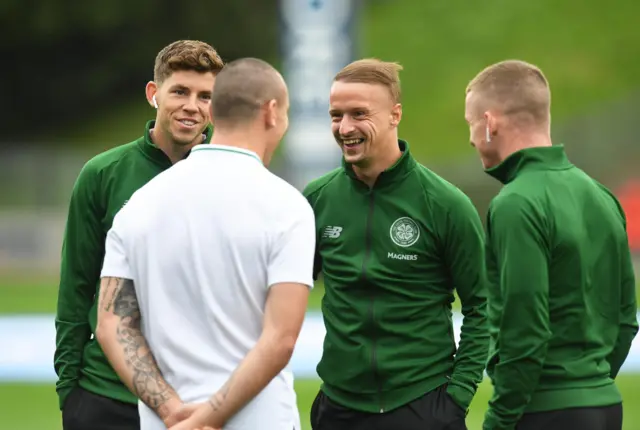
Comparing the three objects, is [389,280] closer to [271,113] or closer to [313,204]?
[313,204]

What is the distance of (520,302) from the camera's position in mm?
4484

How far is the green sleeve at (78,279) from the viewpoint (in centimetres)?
513

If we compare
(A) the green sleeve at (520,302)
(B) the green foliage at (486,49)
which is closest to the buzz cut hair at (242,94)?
(A) the green sleeve at (520,302)

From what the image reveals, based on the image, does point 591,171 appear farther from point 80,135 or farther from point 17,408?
point 17,408

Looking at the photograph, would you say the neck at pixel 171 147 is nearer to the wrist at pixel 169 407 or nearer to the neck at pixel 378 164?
the neck at pixel 378 164

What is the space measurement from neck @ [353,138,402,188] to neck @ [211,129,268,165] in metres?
1.02

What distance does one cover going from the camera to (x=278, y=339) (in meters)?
3.99

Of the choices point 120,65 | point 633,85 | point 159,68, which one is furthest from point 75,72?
point 159,68

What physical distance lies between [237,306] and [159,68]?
1.67 meters

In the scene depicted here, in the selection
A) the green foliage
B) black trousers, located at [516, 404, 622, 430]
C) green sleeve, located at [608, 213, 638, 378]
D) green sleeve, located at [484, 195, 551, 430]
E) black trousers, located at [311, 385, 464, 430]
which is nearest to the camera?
green sleeve, located at [484, 195, 551, 430]

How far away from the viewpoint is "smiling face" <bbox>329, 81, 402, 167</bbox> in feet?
16.7

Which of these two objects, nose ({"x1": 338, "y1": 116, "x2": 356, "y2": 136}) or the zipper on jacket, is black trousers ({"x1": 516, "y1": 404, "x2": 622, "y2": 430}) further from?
nose ({"x1": 338, "y1": 116, "x2": 356, "y2": 136})

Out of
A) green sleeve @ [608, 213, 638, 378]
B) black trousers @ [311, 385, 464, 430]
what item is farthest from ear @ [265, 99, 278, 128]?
green sleeve @ [608, 213, 638, 378]

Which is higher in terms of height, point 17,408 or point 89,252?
point 89,252
